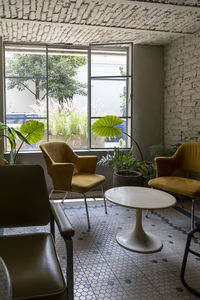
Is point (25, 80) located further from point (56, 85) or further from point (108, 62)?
point (108, 62)

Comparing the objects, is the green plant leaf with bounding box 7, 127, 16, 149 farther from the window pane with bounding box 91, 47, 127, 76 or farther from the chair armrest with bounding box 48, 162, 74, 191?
the window pane with bounding box 91, 47, 127, 76

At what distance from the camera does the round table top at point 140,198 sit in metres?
2.38

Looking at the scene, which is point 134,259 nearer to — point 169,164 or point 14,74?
point 169,164

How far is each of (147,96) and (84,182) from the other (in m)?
2.31

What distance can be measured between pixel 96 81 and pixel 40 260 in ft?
12.4

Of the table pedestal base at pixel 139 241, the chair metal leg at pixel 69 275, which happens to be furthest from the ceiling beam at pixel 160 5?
the chair metal leg at pixel 69 275

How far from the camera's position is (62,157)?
3742 millimetres

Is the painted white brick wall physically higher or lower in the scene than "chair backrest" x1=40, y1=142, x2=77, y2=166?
higher

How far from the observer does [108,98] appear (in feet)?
15.9

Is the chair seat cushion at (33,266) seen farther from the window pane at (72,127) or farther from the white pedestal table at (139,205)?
the window pane at (72,127)

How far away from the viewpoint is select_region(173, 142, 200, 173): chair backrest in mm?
3508

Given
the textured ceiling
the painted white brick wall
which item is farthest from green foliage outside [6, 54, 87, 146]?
the painted white brick wall

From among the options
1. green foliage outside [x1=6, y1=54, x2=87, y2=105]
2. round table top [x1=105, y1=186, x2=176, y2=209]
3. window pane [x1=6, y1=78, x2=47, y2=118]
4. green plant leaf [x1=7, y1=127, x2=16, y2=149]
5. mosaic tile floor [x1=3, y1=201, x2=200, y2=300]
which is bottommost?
mosaic tile floor [x1=3, y1=201, x2=200, y2=300]

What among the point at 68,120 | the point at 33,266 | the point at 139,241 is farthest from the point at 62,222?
the point at 68,120
